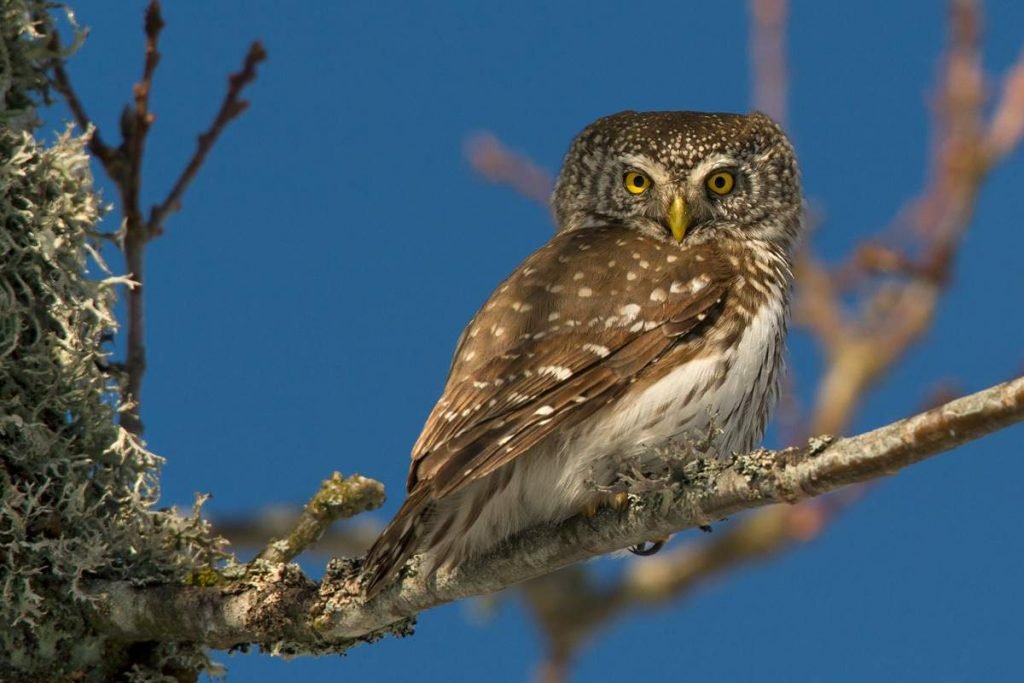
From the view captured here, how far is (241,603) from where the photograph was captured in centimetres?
355

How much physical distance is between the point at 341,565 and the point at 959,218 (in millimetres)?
3482

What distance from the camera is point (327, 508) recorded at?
387 cm

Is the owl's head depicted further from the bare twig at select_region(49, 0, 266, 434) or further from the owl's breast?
the bare twig at select_region(49, 0, 266, 434)

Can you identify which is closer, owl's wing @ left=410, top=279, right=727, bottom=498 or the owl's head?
owl's wing @ left=410, top=279, right=727, bottom=498

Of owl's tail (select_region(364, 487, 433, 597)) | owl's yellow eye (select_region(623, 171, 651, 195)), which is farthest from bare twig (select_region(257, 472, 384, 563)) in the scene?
owl's yellow eye (select_region(623, 171, 651, 195))

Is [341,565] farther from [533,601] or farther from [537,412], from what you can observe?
[533,601]

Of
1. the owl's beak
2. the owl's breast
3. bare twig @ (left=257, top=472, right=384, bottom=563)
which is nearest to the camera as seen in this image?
the owl's breast

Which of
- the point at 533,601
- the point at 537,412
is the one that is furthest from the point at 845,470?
the point at 533,601

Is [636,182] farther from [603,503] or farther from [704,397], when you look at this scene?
[603,503]

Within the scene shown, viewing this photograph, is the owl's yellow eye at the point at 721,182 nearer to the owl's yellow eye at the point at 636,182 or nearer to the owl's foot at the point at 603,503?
the owl's yellow eye at the point at 636,182

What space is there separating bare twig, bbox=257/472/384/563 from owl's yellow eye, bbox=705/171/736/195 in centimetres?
161

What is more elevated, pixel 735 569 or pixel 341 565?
pixel 735 569

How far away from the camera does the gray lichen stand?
354 cm

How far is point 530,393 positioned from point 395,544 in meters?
0.53
